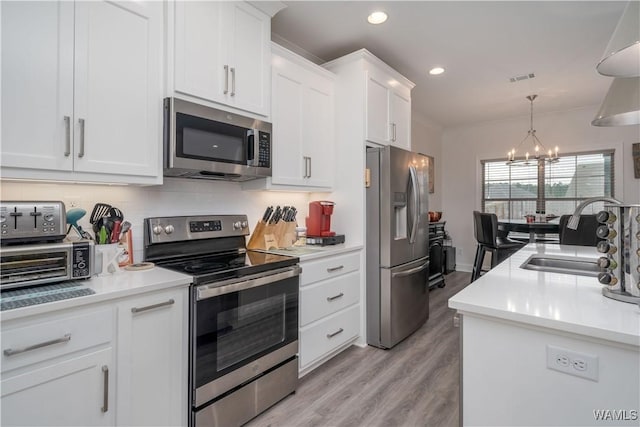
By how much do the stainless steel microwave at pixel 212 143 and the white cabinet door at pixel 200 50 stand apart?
0.12 metres

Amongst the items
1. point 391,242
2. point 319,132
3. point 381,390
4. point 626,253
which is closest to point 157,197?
point 319,132

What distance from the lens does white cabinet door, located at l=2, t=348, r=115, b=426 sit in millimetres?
1102

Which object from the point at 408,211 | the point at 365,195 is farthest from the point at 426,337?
the point at 365,195

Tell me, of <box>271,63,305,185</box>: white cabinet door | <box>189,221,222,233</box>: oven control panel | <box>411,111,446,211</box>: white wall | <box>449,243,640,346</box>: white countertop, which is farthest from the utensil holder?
<box>411,111,446,211</box>: white wall

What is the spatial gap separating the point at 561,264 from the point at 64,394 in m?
2.50

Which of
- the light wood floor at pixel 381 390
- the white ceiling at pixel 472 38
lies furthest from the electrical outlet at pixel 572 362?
the white ceiling at pixel 472 38

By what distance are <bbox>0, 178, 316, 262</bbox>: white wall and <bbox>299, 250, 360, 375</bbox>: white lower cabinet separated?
0.69 meters

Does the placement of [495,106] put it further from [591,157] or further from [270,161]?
[270,161]

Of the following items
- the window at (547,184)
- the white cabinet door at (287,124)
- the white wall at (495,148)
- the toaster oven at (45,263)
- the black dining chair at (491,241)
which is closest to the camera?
the toaster oven at (45,263)

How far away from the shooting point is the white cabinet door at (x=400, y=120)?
314 centimetres

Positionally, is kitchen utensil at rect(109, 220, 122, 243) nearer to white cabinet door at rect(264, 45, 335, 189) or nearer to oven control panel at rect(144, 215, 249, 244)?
oven control panel at rect(144, 215, 249, 244)

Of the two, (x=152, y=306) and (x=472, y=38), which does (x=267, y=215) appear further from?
(x=472, y=38)

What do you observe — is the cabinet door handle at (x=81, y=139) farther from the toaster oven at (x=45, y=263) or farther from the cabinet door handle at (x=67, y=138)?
the toaster oven at (x=45, y=263)

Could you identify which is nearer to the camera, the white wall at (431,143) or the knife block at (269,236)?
the knife block at (269,236)
